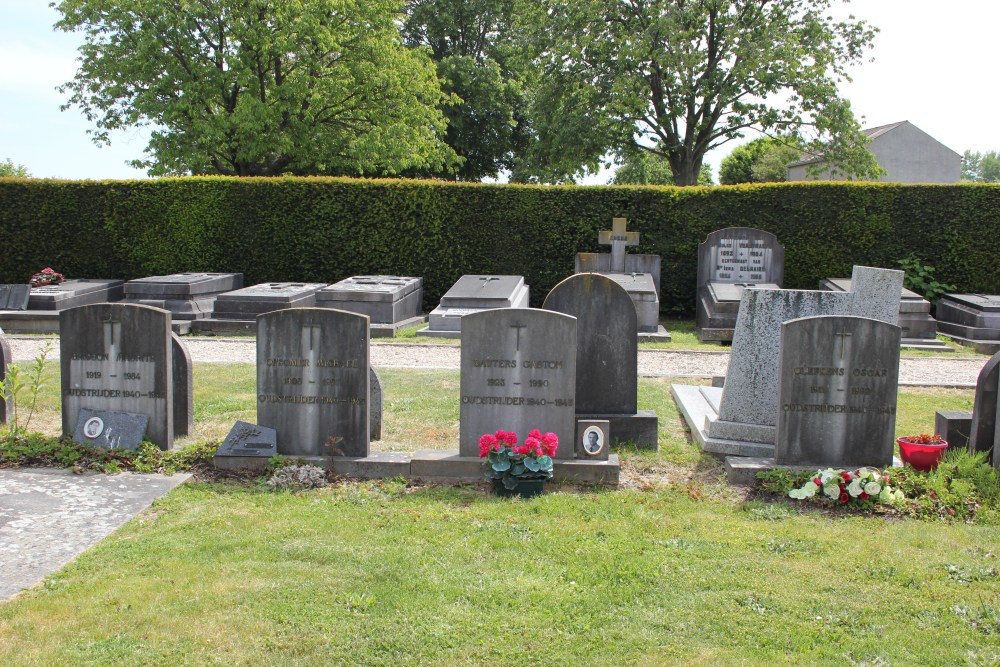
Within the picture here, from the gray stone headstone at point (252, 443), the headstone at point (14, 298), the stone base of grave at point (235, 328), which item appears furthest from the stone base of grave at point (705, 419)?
the headstone at point (14, 298)

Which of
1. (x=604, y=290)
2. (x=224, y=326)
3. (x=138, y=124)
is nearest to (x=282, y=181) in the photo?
(x=224, y=326)

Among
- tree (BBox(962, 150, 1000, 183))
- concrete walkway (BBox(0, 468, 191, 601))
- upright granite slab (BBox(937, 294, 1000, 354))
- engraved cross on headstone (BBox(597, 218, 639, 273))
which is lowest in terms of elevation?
concrete walkway (BBox(0, 468, 191, 601))

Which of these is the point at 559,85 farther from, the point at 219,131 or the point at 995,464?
the point at 995,464

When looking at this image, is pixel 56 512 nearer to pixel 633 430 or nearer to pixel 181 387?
pixel 181 387

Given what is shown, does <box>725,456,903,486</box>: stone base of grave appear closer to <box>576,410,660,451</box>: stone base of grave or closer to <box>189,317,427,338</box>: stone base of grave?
<box>576,410,660,451</box>: stone base of grave

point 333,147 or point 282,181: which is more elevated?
point 333,147

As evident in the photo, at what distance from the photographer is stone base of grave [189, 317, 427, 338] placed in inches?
551

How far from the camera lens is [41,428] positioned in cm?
760

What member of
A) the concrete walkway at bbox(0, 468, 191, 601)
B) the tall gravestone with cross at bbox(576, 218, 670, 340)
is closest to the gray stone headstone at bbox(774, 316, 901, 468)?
the concrete walkway at bbox(0, 468, 191, 601)

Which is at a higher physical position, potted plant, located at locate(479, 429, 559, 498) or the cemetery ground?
potted plant, located at locate(479, 429, 559, 498)

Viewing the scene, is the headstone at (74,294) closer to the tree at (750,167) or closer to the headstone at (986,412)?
the headstone at (986,412)

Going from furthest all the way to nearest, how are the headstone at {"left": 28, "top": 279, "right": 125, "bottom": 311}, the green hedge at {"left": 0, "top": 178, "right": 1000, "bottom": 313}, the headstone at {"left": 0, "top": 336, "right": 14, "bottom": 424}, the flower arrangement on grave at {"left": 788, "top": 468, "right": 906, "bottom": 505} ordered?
the green hedge at {"left": 0, "top": 178, "right": 1000, "bottom": 313} → the headstone at {"left": 28, "top": 279, "right": 125, "bottom": 311} → the headstone at {"left": 0, "top": 336, "right": 14, "bottom": 424} → the flower arrangement on grave at {"left": 788, "top": 468, "right": 906, "bottom": 505}

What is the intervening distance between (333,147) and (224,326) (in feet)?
40.5

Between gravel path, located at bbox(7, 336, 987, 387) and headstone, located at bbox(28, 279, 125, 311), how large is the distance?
127cm
